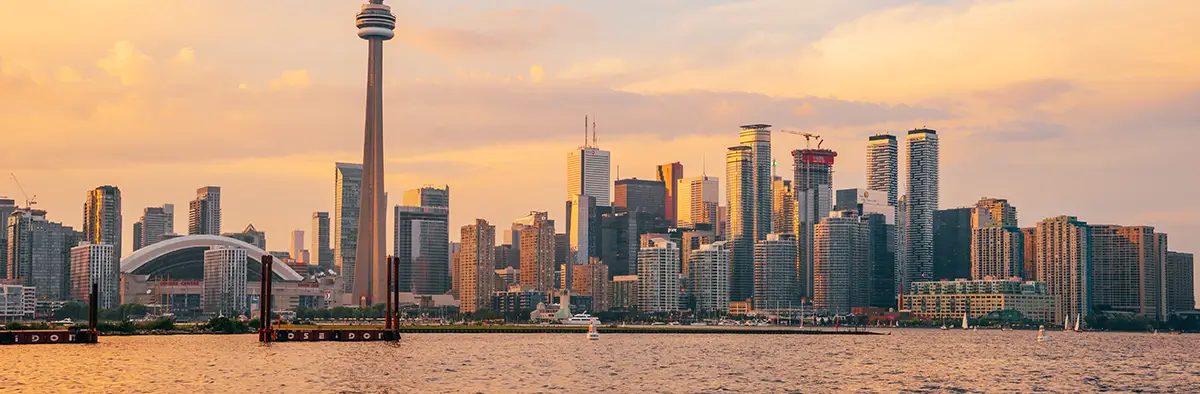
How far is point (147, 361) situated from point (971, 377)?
264 ft

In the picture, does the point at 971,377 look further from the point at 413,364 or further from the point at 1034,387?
the point at 413,364

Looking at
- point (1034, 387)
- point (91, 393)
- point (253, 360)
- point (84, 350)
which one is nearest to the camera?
point (91, 393)

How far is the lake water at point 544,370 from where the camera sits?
386ft

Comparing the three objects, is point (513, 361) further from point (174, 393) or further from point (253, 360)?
point (174, 393)

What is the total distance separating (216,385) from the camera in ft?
376

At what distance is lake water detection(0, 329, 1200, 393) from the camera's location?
117625mm

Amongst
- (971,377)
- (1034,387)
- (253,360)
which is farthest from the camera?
(253,360)

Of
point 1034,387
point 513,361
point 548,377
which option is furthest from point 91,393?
point 1034,387

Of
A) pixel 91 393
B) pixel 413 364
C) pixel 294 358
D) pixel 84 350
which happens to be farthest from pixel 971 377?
pixel 84 350

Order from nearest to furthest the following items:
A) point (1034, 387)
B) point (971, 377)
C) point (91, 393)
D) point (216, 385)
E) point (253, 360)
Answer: point (91, 393), point (216, 385), point (1034, 387), point (971, 377), point (253, 360)

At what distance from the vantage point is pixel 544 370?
141250 mm

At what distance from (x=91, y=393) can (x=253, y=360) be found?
43.0m

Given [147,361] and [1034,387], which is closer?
[1034,387]

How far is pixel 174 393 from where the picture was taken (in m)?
108
